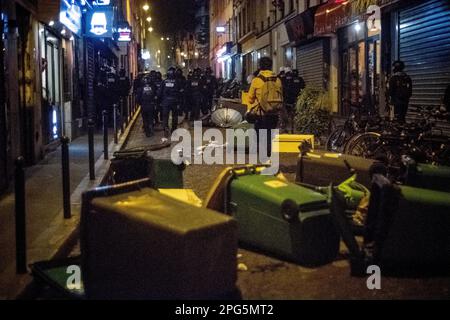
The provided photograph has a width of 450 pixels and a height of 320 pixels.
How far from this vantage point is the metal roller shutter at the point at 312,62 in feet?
75.6

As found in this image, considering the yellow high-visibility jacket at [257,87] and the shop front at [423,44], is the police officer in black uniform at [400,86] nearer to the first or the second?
the shop front at [423,44]

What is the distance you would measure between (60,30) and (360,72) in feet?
29.3

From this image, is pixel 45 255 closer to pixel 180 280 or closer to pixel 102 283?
pixel 102 283

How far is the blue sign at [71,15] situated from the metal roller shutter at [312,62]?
29.1 feet

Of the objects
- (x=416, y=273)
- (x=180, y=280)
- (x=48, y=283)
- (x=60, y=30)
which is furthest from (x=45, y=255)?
(x=60, y=30)

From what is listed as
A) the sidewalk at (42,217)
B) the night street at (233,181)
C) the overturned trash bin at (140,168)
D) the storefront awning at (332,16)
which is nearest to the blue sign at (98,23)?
the night street at (233,181)

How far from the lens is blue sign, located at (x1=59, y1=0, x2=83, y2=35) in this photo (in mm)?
14339

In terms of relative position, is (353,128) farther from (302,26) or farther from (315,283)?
(302,26)

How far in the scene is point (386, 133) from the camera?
10.0 metres

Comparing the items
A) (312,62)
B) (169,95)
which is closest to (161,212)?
(169,95)

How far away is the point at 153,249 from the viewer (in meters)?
4.30

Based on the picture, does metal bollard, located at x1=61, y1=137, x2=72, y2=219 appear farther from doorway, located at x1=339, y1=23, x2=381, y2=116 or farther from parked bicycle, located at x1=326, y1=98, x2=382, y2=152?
doorway, located at x1=339, y1=23, x2=381, y2=116

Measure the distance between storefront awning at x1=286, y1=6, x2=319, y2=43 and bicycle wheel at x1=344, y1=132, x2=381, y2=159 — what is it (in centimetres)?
1120

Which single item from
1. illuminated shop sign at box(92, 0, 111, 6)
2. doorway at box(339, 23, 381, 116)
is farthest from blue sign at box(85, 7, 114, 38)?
doorway at box(339, 23, 381, 116)
